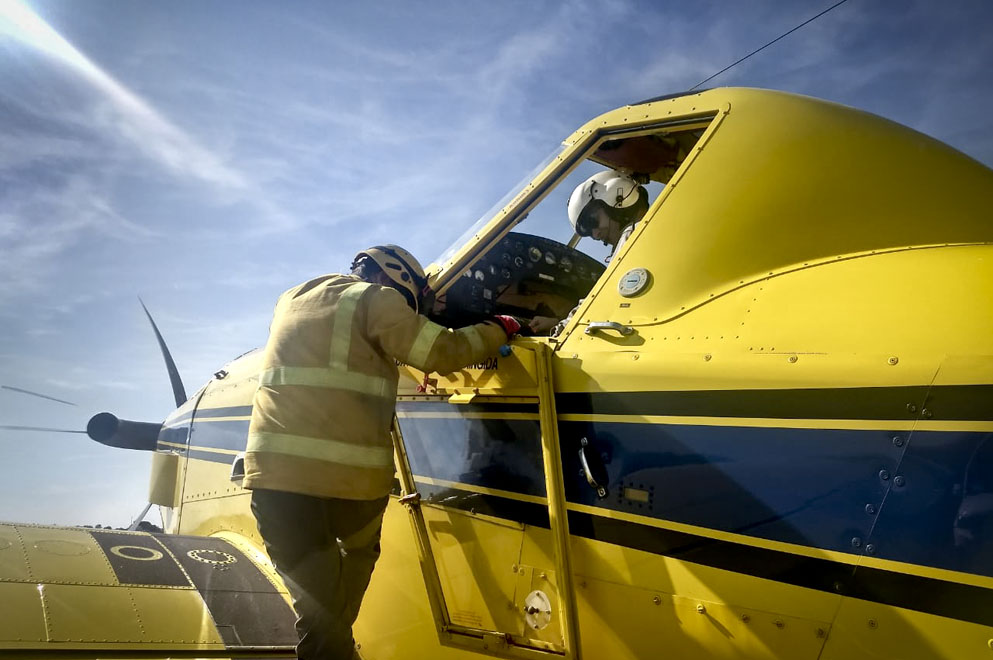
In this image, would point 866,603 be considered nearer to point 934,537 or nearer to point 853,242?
point 934,537

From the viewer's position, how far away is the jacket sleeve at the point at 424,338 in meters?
2.96

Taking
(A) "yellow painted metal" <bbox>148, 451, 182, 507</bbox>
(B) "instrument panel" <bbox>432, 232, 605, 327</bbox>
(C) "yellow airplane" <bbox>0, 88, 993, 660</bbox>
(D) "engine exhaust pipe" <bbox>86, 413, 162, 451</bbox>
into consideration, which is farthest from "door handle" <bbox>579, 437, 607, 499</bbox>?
(D) "engine exhaust pipe" <bbox>86, 413, 162, 451</bbox>

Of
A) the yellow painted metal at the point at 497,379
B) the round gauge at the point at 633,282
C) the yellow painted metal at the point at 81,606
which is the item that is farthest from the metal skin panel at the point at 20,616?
the round gauge at the point at 633,282

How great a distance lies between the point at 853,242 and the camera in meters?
2.76

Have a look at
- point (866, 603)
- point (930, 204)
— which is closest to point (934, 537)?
point (866, 603)

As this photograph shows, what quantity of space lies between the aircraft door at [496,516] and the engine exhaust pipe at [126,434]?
7.61m

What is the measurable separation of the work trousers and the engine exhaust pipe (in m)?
7.62

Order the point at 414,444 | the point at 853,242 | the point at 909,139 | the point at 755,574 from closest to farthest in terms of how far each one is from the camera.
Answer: the point at 755,574 → the point at 853,242 → the point at 909,139 → the point at 414,444

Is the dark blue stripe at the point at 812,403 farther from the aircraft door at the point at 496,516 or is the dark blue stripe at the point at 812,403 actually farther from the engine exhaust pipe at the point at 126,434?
the engine exhaust pipe at the point at 126,434

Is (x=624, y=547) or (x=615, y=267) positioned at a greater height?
(x=615, y=267)

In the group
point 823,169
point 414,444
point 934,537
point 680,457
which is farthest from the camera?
point 414,444

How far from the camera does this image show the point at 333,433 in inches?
118

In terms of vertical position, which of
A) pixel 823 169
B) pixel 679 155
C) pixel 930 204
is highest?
pixel 679 155

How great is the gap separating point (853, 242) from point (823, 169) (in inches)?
17.4
